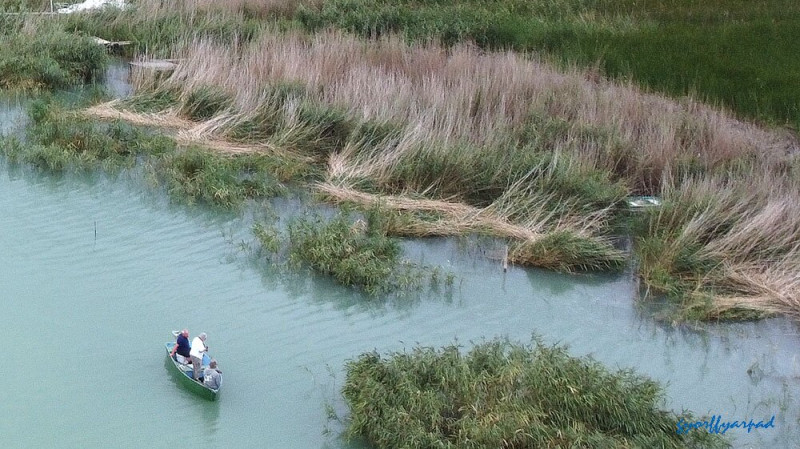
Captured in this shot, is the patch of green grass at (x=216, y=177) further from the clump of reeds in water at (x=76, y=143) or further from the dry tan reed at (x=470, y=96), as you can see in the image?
the dry tan reed at (x=470, y=96)

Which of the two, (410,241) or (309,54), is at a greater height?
(309,54)

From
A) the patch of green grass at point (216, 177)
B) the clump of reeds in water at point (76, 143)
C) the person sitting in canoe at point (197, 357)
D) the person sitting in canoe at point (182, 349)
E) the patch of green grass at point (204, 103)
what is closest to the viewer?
the person sitting in canoe at point (197, 357)

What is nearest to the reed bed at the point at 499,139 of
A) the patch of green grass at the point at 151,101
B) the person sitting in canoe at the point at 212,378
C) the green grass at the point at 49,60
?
the patch of green grass at the point at 151,101

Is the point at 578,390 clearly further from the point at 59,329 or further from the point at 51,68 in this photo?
the point at 51,68

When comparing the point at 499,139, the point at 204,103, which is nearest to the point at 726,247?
the point at 499,139

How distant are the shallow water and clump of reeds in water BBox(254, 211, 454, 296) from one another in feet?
0.52

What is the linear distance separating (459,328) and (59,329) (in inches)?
136

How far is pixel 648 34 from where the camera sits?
16.8 meters

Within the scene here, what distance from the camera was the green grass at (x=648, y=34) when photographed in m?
13.8

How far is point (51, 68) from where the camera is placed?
1489cm

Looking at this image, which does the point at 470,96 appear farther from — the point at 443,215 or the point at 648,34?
the point at 648,34

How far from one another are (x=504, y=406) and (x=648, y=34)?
37.8ft

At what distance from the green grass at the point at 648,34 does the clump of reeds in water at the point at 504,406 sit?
7229 mm

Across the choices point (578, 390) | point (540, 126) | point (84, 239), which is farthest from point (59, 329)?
point (540, 126)
